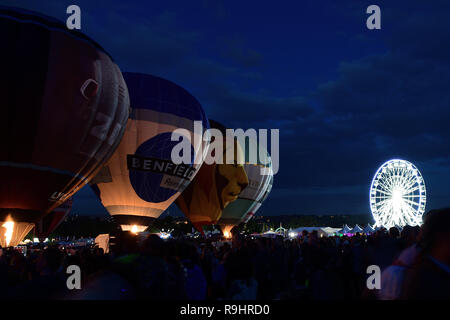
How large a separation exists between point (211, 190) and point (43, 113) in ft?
50.2

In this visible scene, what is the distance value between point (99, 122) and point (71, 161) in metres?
1.69

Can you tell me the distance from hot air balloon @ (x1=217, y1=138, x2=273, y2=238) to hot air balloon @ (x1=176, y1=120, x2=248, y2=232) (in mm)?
6844

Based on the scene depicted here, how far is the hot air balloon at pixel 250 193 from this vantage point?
33812 mm

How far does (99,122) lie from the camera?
13.8m

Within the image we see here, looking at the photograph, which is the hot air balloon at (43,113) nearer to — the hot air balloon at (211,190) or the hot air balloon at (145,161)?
the hot air balloon at (145,161)

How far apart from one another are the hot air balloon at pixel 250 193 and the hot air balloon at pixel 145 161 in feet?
47.1

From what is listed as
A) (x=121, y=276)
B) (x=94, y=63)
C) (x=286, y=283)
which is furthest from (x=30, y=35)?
(x=121, y=276)

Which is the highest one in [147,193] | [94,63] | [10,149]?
[94,63]

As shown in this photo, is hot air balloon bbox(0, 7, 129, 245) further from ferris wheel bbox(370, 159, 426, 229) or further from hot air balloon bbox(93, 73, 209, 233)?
ferris wheel bbox(370, 159, 426, 229)

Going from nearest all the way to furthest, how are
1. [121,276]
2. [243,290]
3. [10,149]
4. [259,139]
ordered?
[121,276], [243,290], [10,149], [259,139]

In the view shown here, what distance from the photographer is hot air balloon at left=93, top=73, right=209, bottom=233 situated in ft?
61.0

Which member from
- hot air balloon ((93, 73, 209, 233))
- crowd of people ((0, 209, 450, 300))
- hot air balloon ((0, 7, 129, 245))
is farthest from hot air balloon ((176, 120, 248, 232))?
crowd of people ((0, 209, 450, 300))

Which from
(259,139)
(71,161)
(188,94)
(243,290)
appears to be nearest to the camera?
(243,290)

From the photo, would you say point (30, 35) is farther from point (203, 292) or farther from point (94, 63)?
point (203, 292)
